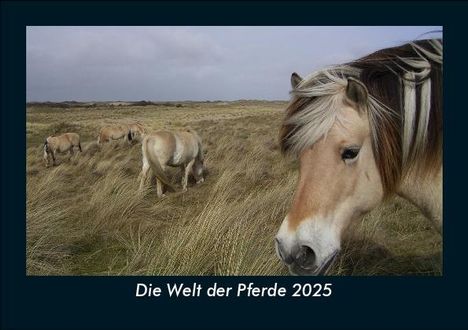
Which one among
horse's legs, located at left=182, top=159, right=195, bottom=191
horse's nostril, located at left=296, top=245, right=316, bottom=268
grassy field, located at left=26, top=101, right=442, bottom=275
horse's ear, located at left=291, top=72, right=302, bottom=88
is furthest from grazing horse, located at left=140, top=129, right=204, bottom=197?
horse's nostril, located at left=296, top=245, right=316, bottom=268

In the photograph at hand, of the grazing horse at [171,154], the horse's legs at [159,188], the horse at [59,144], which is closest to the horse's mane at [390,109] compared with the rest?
the horse's legs at [159,188]

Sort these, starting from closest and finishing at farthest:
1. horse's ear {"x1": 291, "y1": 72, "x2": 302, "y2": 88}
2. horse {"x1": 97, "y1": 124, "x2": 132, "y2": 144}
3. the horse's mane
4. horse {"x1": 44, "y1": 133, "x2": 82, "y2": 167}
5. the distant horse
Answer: the horse's mane
horse's ear {"x1": 291, "y1": 72, "x2": 302, "y2": 88}
horse {"x1": 44, "y1": 133, "x2": 82, "y2": 167}
the distant horse
horse {"x1": 97, "y1": 124, "x2": 132, "y2": 144}

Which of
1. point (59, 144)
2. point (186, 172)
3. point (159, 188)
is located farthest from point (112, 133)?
point (159, 188)

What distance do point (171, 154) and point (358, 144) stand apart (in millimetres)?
6744

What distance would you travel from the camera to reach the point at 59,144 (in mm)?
12523

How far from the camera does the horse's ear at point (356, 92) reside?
2.33 metres

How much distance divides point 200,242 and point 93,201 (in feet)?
9.75

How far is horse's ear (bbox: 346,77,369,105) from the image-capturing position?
2334 millimetres

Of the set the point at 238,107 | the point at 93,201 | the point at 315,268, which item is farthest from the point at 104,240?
the point at 238,107

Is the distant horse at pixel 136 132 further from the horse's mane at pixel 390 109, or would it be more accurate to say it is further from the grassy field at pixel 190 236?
the horse's mane at pixel 390 109

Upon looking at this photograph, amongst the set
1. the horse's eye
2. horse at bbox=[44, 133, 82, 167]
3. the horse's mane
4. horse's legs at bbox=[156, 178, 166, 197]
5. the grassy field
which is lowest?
the grassy field

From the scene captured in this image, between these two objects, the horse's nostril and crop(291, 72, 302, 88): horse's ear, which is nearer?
the horse's nostril

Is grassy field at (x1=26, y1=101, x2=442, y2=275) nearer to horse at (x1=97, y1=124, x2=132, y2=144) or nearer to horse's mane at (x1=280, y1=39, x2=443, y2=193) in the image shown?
horse's mane at (x1=280, y1=39, x2=443, y2=193)

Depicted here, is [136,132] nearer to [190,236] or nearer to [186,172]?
[186,172]
